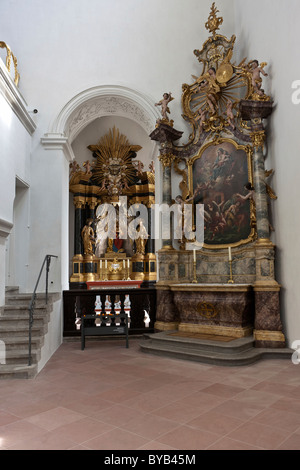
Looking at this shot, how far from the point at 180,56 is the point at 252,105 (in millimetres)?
3095

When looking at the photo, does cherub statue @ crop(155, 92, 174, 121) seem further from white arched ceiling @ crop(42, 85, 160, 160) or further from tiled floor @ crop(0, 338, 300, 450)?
tiled floor @ crop(0, 338, 300, 450)

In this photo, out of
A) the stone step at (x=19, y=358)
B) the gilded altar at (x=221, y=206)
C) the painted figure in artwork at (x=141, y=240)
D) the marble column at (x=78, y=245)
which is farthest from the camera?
the painted figure in artwork at (x=141, y=240)

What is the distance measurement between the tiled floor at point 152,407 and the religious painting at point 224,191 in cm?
273

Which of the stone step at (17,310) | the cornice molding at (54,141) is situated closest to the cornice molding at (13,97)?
the cornice molding at (54,141)

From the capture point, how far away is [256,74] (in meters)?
6.88

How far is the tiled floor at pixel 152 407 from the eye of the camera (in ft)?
9.73

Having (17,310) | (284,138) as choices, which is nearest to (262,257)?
(284,138)

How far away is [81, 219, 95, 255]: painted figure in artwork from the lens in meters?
13.3

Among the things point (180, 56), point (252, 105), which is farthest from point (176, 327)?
point (180, 56)

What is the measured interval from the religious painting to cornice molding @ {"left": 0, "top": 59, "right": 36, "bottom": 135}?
3.69m

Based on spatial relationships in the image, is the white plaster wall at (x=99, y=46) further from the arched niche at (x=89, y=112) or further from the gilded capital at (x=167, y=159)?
the gilded capital at (x=167, y=159)

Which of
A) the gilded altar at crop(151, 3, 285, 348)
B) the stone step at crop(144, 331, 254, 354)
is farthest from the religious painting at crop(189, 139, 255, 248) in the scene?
A: the stone step at crop(144, 331, 254, 354)

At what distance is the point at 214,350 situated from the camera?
5918 millimetres
